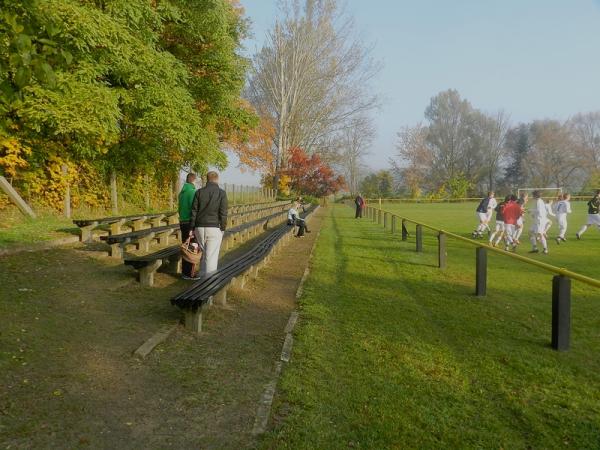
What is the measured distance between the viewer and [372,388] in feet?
12.3

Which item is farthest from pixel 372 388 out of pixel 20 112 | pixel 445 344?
pixel 20 112

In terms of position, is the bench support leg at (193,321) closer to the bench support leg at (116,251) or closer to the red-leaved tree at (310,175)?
the bench support leg at (116,251)

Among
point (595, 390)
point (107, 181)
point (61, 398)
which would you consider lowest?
point (595, 390)

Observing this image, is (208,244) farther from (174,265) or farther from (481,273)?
(481,273)

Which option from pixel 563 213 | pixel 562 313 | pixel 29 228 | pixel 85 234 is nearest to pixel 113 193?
pixel 29 228

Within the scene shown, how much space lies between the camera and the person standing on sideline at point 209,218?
22.1 ft

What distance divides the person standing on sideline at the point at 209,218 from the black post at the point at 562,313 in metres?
4.49

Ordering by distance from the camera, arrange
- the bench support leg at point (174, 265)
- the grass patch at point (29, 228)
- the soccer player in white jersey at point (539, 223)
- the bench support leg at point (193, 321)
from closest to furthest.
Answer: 1. the bench support leg at point (193, 321)
2. the bench support leg at point (174, 265)
3. the grass patch at point (29, 228)
4. the soccer player in white jersey at point (539, 223)

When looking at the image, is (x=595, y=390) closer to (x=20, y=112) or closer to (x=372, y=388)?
(x=372, y=388)

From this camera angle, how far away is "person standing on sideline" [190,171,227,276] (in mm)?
6734

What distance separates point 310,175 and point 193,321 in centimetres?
4038

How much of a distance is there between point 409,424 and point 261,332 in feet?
7.80

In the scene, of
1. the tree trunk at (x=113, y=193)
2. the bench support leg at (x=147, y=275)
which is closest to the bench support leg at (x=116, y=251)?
the bench support leg at (x=147, y=275)

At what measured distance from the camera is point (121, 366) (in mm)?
3889
